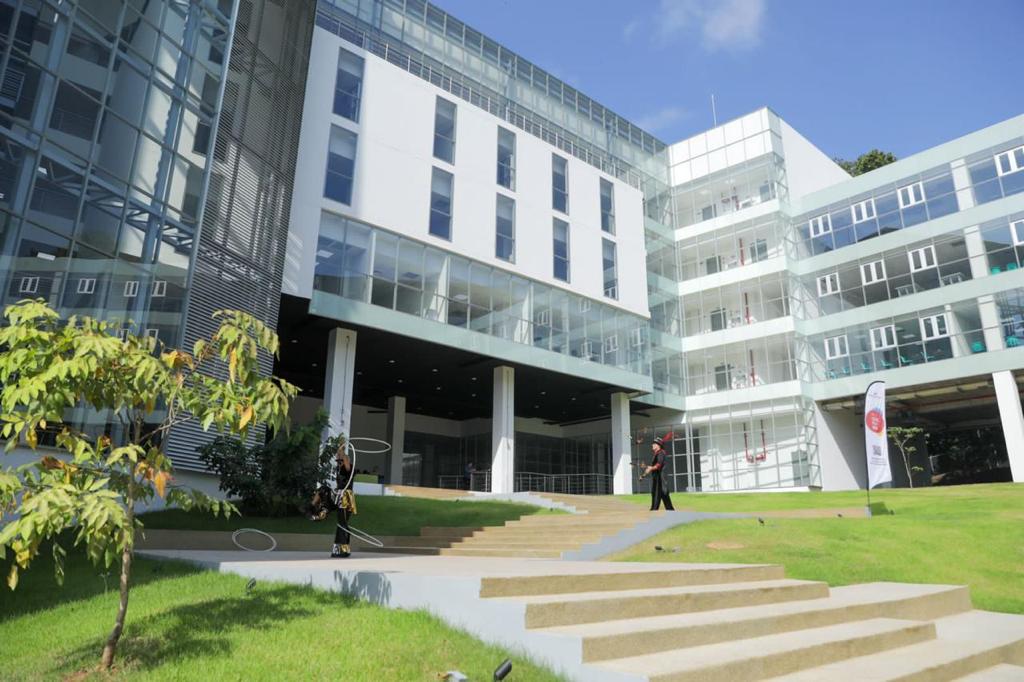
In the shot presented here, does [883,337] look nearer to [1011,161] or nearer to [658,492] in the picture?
[1011,161]

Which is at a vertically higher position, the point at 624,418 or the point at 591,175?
the point at 591,175

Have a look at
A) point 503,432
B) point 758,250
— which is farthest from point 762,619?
point 758,250

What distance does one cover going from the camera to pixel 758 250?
37406 mm

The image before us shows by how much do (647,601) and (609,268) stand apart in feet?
94.3

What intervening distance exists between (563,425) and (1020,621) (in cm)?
3491

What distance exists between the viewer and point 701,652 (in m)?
5.32

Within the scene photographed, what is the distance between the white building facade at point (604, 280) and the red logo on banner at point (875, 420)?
13.2 m

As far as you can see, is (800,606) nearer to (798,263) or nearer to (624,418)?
(624,418)

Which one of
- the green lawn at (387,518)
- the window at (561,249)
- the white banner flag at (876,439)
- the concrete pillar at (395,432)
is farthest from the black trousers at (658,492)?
the concrete pillar at (395,432)

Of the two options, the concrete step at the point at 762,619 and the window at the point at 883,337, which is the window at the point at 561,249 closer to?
the window at the point at 883,337

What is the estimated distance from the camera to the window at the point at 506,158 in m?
30.3

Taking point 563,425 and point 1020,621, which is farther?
point 563,425

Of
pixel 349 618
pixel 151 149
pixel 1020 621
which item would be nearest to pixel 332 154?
pixel 151 149

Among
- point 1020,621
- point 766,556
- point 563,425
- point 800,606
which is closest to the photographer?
point 800,606
